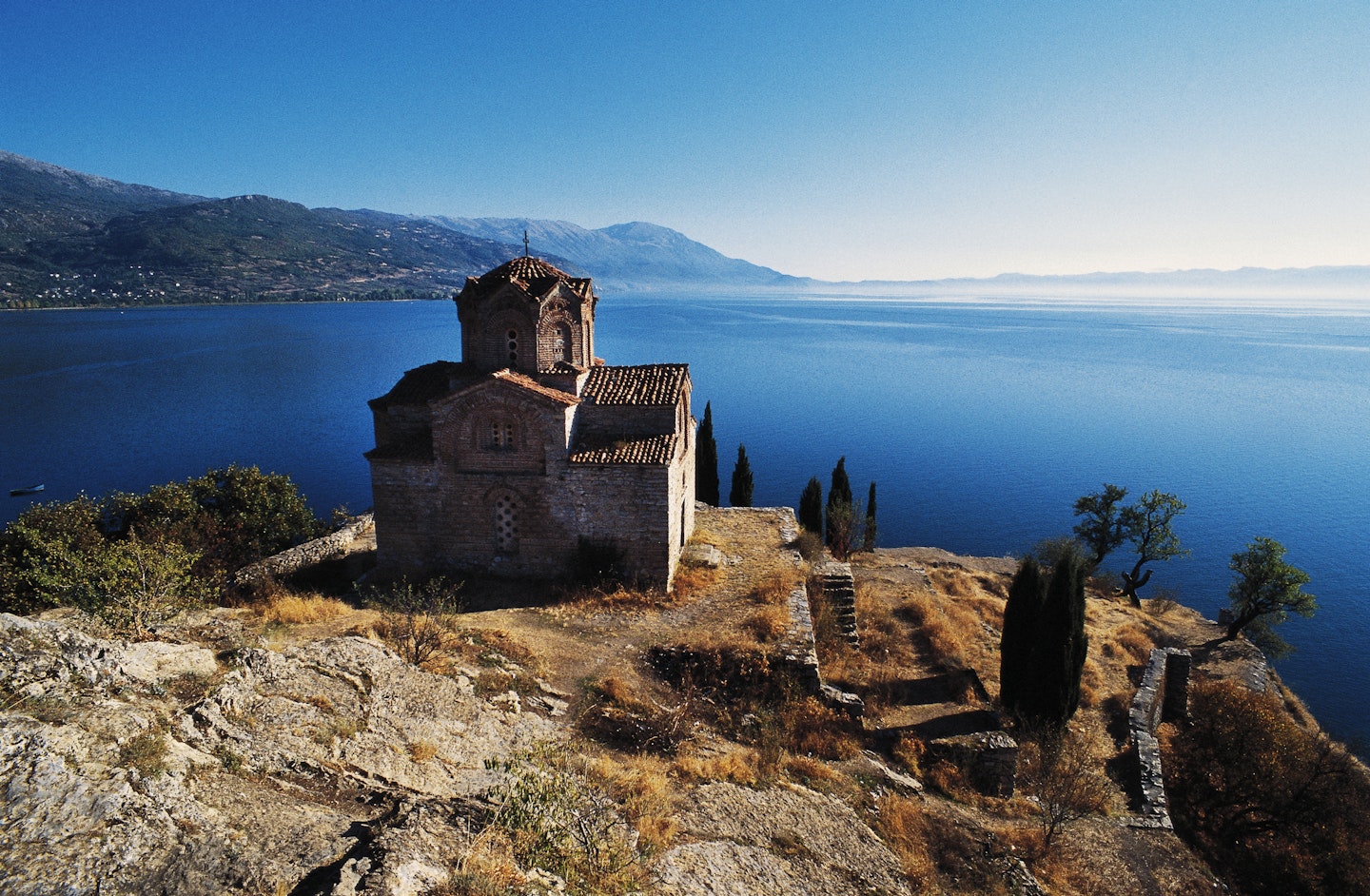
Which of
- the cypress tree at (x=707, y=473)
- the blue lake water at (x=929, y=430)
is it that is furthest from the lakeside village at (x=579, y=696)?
the blue lake water at (x=929, y=430)

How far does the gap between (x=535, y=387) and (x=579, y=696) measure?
8.00m

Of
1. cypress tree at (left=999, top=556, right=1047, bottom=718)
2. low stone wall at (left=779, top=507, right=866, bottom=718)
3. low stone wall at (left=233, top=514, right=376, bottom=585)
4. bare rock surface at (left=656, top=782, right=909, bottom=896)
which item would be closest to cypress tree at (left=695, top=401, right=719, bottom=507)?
low stone wall at (left=233, top=514, right=376, bottom=585)

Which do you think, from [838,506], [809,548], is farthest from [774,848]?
[838,506]

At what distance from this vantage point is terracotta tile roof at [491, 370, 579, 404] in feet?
55.7

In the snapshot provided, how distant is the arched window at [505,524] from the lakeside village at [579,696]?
0.23ft

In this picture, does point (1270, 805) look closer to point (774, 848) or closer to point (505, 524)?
point (774, 848)

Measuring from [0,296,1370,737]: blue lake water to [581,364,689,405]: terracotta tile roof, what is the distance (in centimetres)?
2139

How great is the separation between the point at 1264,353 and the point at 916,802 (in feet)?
504

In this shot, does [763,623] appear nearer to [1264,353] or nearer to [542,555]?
[542,555]

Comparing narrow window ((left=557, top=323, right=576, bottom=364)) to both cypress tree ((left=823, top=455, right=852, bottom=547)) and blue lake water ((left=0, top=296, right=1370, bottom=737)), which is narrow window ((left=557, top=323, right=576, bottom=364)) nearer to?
cypress tree ((left=823, top=455, right=852, bottom=547))

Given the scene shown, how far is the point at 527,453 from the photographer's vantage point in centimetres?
1748

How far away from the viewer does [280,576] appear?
17922mm

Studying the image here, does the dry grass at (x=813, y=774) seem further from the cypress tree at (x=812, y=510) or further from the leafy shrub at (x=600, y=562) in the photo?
the cypress tree at (x=812, y=510)

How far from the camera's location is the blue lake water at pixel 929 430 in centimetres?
3675
